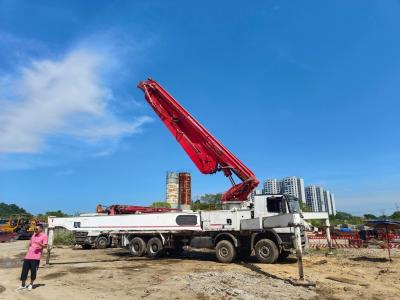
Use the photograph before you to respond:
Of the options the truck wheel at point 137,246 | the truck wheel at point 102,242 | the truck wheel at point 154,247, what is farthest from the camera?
the truck wheel at point 102,242

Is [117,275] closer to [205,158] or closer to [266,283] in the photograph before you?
[266,283]

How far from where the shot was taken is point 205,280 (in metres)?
10.6

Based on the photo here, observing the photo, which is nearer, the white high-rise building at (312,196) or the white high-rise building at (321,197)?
the white high-rise building at (312,196)

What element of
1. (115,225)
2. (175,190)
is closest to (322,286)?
(115,225)

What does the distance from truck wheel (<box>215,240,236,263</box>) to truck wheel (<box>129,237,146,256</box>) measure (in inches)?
164

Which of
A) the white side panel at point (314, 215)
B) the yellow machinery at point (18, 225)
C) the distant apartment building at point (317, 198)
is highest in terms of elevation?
the distant apartment building at point (317, 198)

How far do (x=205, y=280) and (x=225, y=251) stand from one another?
4.92 m

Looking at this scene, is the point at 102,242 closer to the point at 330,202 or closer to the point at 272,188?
the point at 272,188

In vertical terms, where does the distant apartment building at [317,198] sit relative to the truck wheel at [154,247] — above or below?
above

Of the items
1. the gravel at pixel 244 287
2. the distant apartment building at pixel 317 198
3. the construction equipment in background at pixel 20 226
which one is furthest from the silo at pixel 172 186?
the distant apartment building at pixel 317 198

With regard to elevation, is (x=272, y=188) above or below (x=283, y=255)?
above

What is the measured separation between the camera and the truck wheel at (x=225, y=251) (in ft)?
49.8

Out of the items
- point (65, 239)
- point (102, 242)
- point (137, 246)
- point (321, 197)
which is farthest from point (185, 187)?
point (321, 197)

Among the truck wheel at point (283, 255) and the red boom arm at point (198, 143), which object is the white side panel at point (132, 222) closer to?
the red boom arm at point (198, 143)
